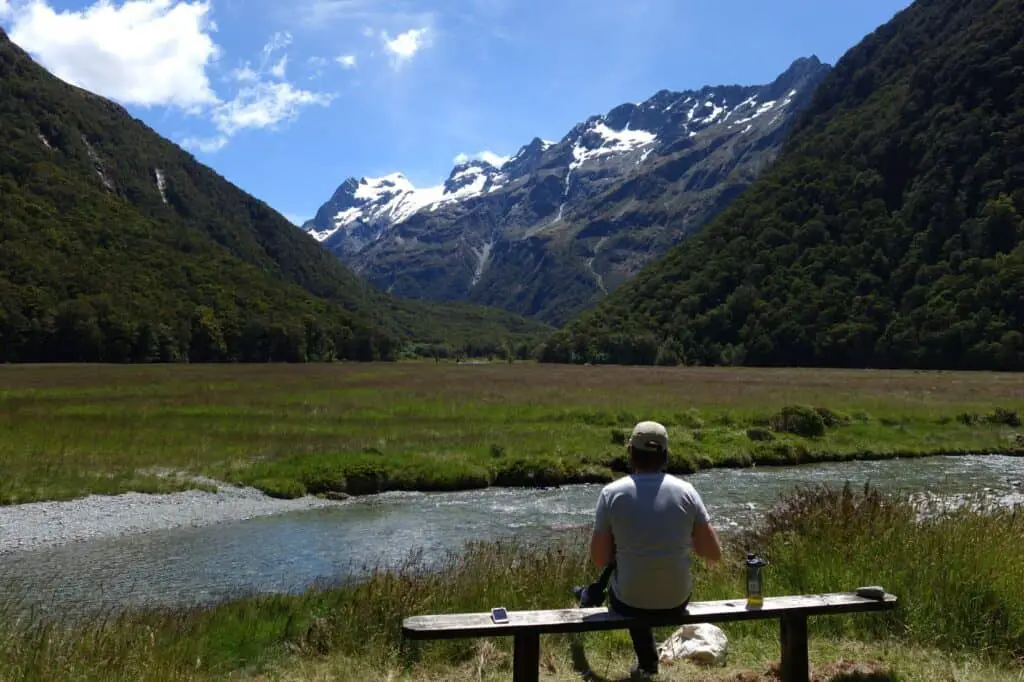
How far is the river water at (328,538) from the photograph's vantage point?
13836 mm

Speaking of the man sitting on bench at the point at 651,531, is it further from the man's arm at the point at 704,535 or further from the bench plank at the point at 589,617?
the bench plank at the point at 589,617

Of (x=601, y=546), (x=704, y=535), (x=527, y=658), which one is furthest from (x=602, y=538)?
(x=527, y=658)

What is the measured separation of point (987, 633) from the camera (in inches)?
300

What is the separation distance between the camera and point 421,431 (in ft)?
113

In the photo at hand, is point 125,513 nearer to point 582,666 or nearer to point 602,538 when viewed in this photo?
point 582,666

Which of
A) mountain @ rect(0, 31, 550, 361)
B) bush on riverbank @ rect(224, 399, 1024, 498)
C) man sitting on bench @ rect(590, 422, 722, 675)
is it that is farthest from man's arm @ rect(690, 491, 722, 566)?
mountain @ rect(0, 31, 550, 361)

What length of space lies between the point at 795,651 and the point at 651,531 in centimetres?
201

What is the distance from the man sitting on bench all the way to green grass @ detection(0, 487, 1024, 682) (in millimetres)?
1323

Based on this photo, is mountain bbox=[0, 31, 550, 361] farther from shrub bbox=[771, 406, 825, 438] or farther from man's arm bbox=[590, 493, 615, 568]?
man's arm bbox=[590, 493, 615, 568]

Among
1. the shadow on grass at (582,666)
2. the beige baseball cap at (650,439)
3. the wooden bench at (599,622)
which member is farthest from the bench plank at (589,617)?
the beige baseball cap at (650,439)

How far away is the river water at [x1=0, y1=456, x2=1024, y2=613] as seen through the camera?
13.8 m

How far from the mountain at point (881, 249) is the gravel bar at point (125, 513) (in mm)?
102833

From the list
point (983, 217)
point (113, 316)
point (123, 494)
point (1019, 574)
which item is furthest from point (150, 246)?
point (1019, 574)

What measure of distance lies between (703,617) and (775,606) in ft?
2.45
